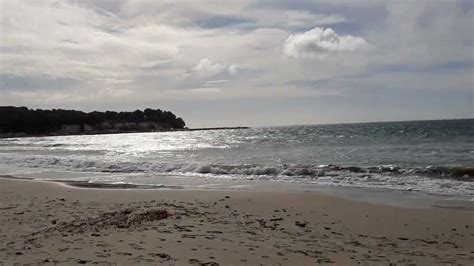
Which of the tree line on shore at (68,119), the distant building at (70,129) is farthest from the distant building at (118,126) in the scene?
the distant building at (70,129)

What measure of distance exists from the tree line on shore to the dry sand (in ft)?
329

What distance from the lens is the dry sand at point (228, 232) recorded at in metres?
5.55

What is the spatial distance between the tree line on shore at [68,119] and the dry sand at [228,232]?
100426 mm

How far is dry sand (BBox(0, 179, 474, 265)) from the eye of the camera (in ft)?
18.2

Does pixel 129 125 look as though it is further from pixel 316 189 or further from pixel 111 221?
pixel 111 221

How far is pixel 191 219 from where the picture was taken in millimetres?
7941

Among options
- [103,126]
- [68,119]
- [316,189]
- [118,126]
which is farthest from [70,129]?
[316,189]

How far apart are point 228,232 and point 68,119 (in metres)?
112

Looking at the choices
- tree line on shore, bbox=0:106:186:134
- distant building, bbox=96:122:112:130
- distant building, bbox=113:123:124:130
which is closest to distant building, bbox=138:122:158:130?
tree line on shore, bbox=0:106:186:134

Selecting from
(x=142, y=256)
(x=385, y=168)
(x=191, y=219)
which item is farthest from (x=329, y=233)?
(x=385, y=168)

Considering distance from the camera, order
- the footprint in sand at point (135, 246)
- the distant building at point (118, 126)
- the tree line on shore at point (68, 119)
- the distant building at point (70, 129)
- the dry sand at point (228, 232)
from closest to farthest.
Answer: the dry sand at point (228, 232) < the footprint in sand at point (135, 246) < the tree line on shore at point (68, 119) < the distant building at point (70, 129) < the distant building at point (118, 126)

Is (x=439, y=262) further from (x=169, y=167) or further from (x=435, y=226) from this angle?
(x=169, y=167)

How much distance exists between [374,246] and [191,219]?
136 inches

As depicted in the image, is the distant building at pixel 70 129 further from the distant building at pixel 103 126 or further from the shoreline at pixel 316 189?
the shoreline at pixel 316 189
